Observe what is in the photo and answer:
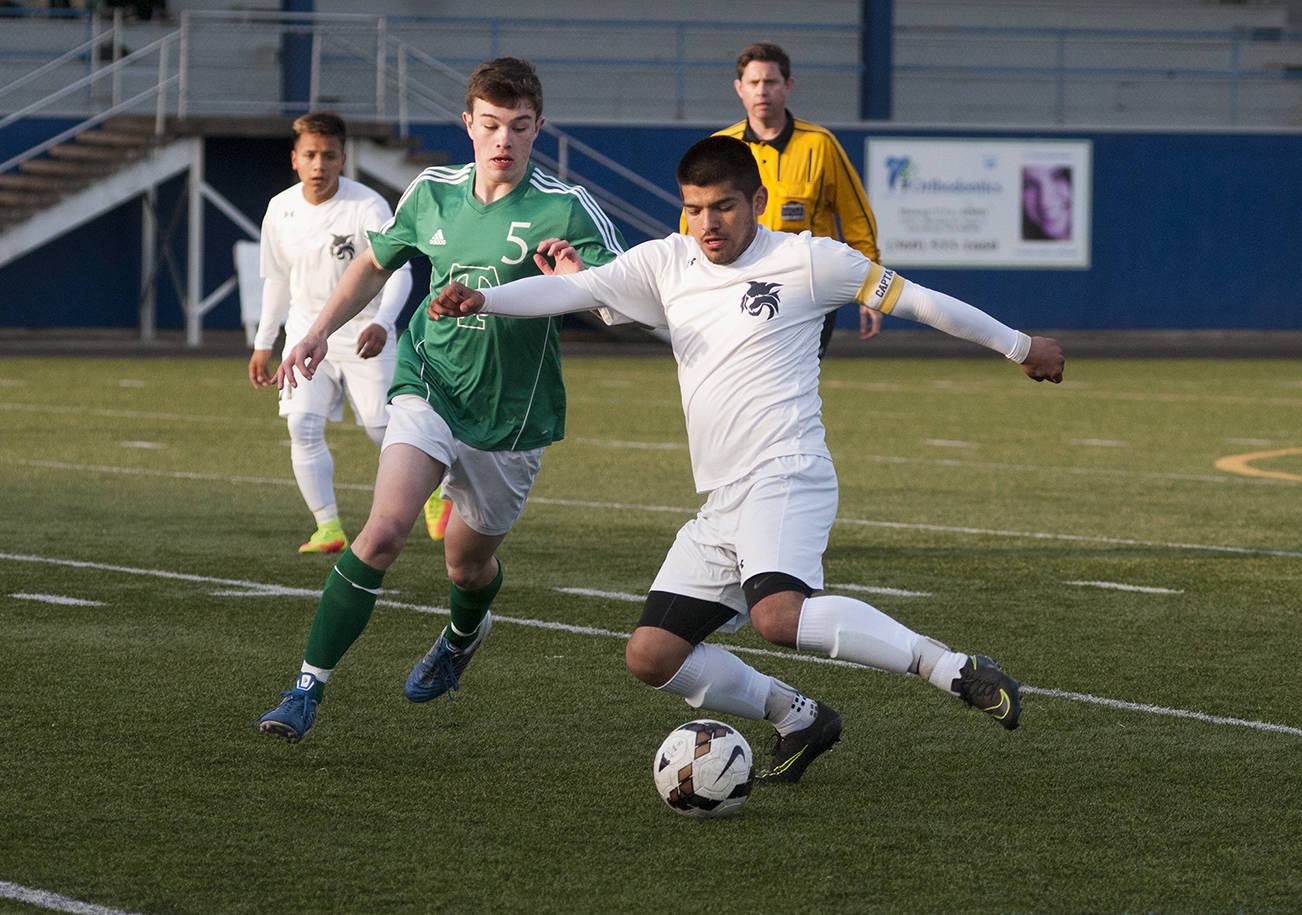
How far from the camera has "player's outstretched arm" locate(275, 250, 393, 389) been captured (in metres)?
6.20

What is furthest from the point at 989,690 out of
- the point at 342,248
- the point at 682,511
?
the point at 682,511

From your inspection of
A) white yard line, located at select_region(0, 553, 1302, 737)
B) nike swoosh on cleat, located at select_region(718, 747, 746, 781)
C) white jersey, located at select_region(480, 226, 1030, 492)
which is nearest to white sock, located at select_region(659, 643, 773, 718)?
nike swoosh on cleat, located at select_region(718, 747, 746, 781)

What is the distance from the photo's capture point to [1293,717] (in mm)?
6375

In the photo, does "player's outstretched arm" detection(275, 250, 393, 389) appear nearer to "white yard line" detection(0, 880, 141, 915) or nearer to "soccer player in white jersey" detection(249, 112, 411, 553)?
"white yard line" detection(0, 880, 141, 915)

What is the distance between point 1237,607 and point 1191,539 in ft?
7.30

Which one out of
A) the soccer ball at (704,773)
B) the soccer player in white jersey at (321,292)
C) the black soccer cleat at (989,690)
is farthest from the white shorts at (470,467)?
the soccer player in white jersey at (321,292)

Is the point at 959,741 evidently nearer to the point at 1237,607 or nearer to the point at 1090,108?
the point at 1237,607

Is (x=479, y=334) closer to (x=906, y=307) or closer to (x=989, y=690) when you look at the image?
(x=906, y=307)

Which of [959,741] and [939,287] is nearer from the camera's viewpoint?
[959,741]

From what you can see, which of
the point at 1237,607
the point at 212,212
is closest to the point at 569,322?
the point at 212,212

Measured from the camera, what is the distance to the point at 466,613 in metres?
6.71

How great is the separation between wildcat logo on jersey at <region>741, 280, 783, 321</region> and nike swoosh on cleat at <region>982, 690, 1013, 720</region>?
4.13 ft

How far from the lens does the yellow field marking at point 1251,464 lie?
45.6 ft

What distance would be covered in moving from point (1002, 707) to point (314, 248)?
6183 mm
